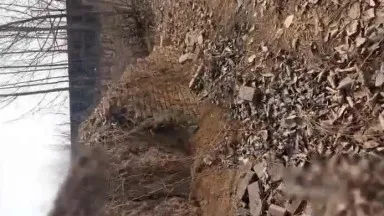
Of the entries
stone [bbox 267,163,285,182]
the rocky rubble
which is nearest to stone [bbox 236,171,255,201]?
the rocky rubble

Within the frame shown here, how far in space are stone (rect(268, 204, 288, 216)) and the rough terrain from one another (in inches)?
0.6

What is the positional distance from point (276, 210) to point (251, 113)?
2.75 feet

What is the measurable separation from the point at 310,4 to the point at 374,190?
1.45 m

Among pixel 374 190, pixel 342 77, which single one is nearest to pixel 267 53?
pixel 342 77

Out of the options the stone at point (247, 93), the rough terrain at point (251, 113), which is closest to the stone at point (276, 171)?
the rough terrain at point (251, 113)

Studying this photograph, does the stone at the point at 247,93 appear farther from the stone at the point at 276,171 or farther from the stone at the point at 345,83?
the stone at the point at 345,83

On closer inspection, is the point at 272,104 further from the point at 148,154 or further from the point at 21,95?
the point at 21,95

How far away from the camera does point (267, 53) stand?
391 centimetres

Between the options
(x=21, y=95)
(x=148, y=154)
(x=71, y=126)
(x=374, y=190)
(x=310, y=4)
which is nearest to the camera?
(x=374, y=190)

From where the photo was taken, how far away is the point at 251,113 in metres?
3.98

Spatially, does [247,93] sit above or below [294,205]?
above

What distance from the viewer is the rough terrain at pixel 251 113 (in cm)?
301

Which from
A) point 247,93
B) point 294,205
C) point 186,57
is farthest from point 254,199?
point 186,57

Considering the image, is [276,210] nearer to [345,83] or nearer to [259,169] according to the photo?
[259,169]
